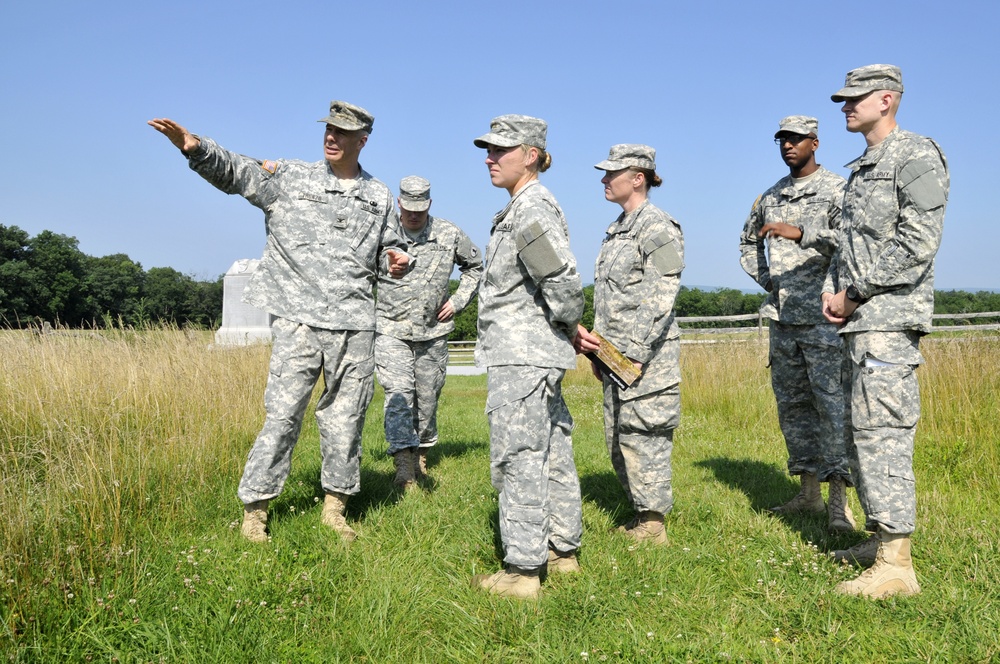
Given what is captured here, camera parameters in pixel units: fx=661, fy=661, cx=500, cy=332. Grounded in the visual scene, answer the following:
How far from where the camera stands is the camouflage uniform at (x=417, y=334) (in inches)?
229

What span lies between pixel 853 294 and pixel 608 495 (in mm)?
2428

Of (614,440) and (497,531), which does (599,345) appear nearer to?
(614,440)

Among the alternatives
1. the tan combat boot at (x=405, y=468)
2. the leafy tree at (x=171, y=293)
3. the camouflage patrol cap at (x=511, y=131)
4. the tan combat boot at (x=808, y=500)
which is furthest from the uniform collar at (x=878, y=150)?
the leafy tree at (x=171, y=293)

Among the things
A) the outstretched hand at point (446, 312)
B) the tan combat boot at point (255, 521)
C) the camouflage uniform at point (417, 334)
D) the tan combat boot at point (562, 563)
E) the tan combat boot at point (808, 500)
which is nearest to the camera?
the tan combat boot at point (562, 563)

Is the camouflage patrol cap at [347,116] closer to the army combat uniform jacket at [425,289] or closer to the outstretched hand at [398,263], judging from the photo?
the outstretched hand at [398,263]

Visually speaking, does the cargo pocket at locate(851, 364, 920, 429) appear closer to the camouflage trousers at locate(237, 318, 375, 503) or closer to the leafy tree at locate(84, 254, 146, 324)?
the camouflage trousers at locate(237, 318, 375, 503)

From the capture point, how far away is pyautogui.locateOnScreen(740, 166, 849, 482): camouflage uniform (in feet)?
14.4

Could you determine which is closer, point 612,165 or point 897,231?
point 897,231

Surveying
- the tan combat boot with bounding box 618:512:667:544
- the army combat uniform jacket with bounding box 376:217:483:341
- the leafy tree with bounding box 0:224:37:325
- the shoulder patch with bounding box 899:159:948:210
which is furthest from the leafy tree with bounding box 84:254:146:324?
the shoulder patch with bounding box 899:159:948:210

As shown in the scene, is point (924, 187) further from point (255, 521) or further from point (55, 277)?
point (55, 277)

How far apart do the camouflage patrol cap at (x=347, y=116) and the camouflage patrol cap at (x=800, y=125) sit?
2829 mm

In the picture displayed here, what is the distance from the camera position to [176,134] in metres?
3.66

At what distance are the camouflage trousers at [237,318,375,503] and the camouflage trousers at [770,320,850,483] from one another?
2.89 metres

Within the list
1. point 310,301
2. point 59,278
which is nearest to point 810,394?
point 310,301
